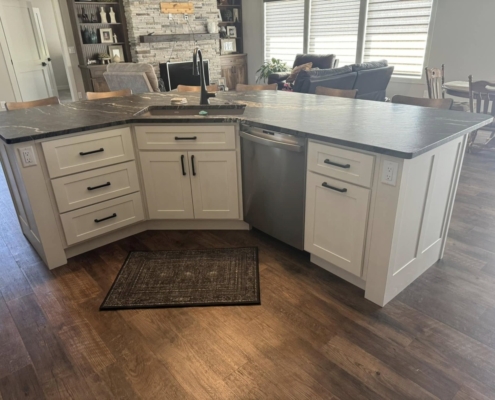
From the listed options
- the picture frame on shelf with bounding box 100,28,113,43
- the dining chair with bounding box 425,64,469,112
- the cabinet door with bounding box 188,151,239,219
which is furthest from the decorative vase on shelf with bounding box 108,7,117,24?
the cabinet door with bounding box 188,151,239,219

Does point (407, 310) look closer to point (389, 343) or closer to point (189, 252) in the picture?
point (389, 343)

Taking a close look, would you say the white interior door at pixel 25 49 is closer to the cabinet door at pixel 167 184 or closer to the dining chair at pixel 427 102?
the cabinet door at pixel 167 184

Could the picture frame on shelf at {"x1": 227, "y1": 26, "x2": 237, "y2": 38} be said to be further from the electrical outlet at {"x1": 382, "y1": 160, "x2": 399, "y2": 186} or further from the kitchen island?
the electrical outlet at {"x1": 382, "y1": 160, "x2": 399, "y2": 186}

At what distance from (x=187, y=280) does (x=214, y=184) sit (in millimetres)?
743

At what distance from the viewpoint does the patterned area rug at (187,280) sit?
6.82ft

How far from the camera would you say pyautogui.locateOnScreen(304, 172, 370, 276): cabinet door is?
1905mm

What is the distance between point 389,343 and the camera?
1761mm

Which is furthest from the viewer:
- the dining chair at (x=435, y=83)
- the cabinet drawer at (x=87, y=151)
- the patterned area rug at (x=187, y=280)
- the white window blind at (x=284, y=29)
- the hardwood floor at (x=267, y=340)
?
the white window blind at (x=284, y=29)

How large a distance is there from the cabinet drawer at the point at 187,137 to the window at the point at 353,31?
16.6 feet

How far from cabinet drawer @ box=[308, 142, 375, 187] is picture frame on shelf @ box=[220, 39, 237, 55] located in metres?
7.42

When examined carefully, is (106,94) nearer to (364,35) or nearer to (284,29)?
(364,35)

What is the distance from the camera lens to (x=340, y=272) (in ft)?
7.34

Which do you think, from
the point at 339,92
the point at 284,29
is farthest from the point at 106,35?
the point at 339,92

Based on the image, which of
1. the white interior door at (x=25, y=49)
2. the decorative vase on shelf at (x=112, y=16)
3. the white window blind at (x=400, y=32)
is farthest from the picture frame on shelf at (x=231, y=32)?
the white interior door at (x=25, y=49)
